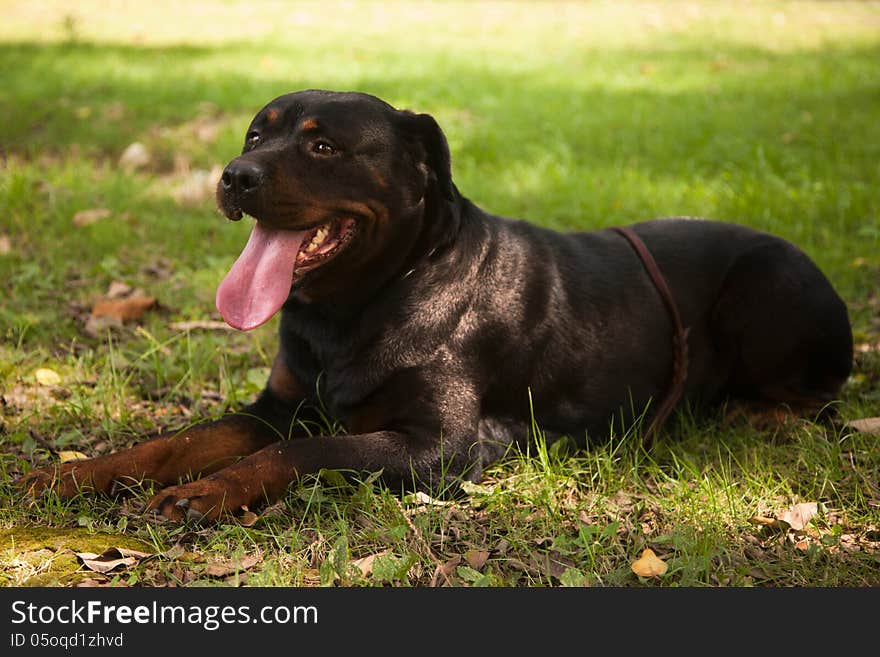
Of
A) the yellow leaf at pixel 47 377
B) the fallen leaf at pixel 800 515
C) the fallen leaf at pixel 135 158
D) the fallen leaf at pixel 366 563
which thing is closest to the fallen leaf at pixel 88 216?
the fallen leaf at pixel 135 158

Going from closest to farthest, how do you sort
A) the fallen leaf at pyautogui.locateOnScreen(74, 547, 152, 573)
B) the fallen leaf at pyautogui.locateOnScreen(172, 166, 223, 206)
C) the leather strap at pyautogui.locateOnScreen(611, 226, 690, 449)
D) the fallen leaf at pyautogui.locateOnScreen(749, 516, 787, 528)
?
1. the fallen leaf at pyautogui.locateOnScreen(74, 547, 152, 573)
2. the fallen leaf at pyautogui.locateOnScreen(749, 516, 787, 528)
3. the leather strap at pyautogui.locateOnScreen(611, 226, 690, 449)
4. the fallen leaf at pyautogui.locateOnScreen(172, 166, 223, 206)

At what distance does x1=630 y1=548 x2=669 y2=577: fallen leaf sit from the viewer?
114 inches

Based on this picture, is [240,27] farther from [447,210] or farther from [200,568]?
[200,568]

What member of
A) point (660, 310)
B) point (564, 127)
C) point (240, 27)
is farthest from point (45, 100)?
point (660, 310)

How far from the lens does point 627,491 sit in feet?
11.7

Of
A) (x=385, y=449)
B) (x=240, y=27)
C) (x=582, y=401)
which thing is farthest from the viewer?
(x=240, y=27)

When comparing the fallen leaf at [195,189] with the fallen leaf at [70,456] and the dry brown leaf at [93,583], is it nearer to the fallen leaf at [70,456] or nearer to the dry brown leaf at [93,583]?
the fallen leaf at [70,456]

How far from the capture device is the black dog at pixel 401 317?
3.34 metres

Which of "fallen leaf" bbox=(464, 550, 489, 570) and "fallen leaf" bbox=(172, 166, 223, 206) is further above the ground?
"fallen leaf" bbox=(172, 166, 223, 206)

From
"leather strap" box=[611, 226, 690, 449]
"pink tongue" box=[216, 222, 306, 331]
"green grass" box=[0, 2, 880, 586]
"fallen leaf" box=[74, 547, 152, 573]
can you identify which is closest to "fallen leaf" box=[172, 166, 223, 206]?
"green grass" box=[0, 2, 880, 586]

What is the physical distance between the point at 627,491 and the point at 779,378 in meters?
1.21

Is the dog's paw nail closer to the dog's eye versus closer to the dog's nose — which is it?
the dog's nose

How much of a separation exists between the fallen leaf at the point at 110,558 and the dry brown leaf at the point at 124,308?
2.39m

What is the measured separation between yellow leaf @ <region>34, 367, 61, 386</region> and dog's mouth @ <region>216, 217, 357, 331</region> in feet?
4.51
